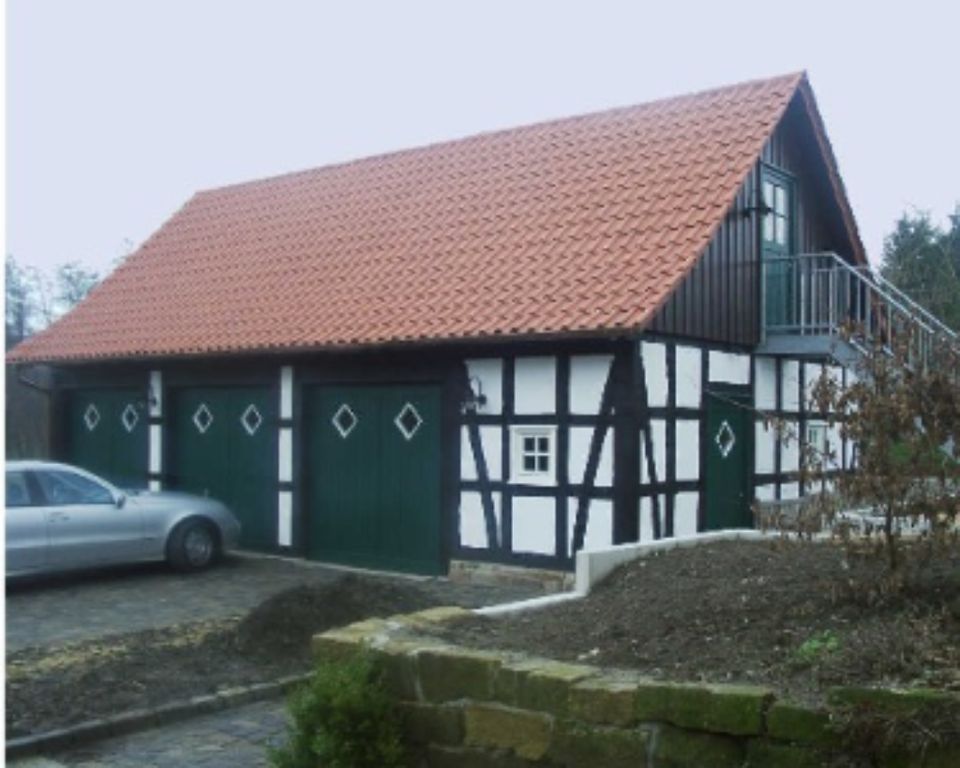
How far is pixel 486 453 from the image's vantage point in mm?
11633

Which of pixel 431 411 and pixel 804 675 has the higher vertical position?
pixel 431 411

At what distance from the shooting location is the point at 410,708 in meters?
4.78

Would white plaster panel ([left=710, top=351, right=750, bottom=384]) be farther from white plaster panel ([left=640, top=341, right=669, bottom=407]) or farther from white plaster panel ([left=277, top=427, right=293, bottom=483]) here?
white plaster panel ([left=277, top=427, right=293, bottom=483])

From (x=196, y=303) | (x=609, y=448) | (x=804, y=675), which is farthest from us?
(x=196, y=303)

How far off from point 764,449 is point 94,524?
7.50 m

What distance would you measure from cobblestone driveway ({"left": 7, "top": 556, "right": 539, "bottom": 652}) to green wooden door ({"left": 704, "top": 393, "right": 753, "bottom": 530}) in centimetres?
244

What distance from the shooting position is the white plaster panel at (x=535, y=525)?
11062mm

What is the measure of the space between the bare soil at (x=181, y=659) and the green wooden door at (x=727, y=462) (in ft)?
13.6

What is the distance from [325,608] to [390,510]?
453 centimetres

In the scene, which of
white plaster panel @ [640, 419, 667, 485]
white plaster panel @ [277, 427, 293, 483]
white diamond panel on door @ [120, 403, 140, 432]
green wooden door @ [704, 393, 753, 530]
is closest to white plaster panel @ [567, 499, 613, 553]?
white plaster panel @ [640, 419, 667, 485]

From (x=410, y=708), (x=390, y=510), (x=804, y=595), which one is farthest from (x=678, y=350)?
(x=410, y=708)

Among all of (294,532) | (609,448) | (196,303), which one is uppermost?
(196,303)

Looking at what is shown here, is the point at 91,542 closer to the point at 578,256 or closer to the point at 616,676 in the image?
the point at 578,256

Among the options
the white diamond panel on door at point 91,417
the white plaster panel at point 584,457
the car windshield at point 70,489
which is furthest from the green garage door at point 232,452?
the white plaster panel at point 584,457
